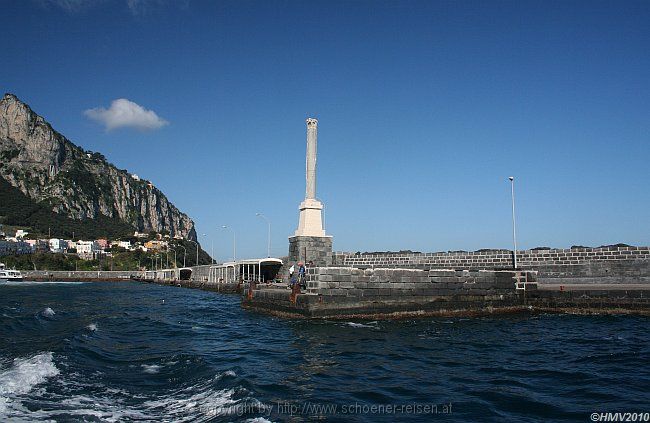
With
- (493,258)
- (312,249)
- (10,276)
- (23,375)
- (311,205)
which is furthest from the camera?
(10,276)

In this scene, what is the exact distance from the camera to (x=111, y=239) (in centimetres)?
17625

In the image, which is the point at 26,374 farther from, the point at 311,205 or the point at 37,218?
the point at 37,218

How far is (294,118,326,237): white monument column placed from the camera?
2620 cm

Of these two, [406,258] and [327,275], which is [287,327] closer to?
[327,275]

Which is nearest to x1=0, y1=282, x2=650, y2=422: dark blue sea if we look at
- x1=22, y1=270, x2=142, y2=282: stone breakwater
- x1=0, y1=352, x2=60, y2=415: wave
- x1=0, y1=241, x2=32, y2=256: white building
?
x1=0, y1=352, x2=60, y2=415: wave

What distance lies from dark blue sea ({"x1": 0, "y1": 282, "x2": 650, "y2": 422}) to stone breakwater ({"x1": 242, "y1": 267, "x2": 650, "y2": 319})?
1.35 m

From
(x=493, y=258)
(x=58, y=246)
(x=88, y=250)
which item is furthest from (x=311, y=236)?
(x=58, y=246)

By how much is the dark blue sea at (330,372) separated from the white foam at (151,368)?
0.08ft

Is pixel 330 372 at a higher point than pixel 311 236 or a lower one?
lower

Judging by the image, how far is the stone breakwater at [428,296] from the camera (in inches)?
724

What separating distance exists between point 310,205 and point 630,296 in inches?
584

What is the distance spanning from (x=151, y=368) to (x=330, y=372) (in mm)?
3715

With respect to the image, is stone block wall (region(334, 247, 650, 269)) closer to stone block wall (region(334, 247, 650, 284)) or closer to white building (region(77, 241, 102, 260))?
stone block wall (region(334, 247, 650, 284))

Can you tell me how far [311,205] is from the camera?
1035 inches
